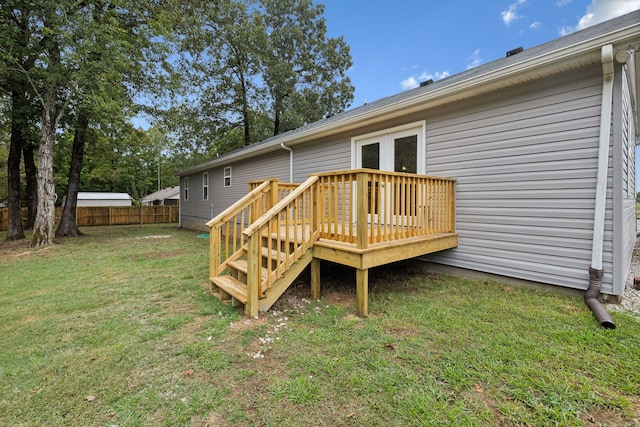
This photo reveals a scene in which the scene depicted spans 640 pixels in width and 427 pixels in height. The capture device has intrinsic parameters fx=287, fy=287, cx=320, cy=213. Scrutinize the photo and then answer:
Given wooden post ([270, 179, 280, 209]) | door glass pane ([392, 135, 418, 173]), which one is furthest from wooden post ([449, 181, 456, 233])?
wooden post ([270, 179, 280, 209])

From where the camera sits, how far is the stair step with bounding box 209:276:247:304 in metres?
3.39

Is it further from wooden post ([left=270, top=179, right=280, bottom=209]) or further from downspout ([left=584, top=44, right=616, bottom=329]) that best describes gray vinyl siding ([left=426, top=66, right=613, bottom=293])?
wooden post ([left=270, top=179, right=280, bottom=209])

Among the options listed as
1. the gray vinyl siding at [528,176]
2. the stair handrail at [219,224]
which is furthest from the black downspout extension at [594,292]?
the stair handrail at [219,224]

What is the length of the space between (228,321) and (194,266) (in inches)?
123

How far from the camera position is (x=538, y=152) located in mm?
3875

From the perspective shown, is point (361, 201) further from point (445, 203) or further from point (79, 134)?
point (79, 134)

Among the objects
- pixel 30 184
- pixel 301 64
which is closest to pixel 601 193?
pixel 301 64

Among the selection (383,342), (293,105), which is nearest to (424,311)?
(383,342)

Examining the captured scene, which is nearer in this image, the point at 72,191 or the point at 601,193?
the point at 601,193

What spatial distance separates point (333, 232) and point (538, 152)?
2.98 meters

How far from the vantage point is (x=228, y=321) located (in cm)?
315

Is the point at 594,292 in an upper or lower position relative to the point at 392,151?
lower

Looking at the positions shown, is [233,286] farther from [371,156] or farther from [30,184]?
[30,184]

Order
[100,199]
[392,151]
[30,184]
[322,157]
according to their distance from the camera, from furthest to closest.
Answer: [100,199]
[30,184]
[322,157]
[392,151]
